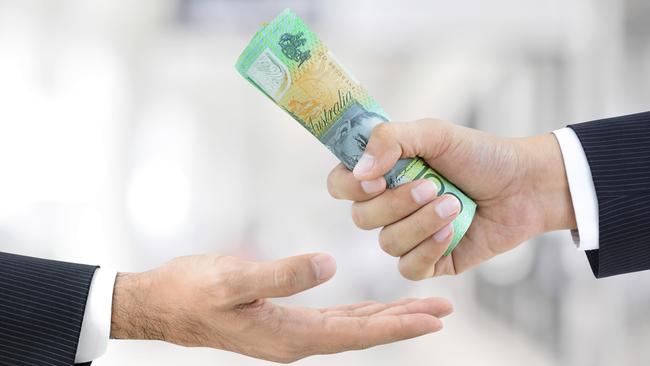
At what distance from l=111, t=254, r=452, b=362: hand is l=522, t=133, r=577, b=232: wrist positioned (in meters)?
0.34

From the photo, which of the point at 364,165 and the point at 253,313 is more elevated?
the point at 364,165

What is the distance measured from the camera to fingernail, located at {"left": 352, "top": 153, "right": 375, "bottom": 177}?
3.36 feet

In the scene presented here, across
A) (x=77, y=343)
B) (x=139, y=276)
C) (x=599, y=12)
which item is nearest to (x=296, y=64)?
(x=139, y=276)

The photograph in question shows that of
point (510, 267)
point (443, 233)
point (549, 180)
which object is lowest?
point (443, 233)

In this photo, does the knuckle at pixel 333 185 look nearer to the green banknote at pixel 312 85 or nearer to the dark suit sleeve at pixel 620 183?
the green banknote at pixel 312 85

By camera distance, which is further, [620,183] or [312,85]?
[620,183]

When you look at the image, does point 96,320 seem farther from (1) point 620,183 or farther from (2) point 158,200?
(2) point 158,200

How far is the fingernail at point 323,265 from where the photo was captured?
81 cm

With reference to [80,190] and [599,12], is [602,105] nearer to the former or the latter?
[599,12]

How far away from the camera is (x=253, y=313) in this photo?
899mm

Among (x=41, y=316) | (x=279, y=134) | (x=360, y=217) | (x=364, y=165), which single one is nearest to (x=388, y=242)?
(x=360, y=217)

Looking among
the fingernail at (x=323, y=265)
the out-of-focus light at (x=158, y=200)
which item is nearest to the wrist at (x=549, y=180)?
the fingernail at (x=323, y=265)

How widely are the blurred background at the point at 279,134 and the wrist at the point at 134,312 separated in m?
1.67

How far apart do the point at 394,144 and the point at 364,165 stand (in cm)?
6
